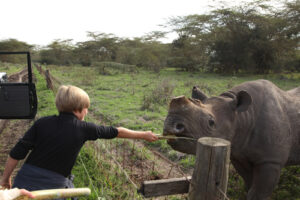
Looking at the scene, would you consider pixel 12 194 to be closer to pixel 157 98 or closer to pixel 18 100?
pixel 18 100

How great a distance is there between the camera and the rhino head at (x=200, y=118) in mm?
2395

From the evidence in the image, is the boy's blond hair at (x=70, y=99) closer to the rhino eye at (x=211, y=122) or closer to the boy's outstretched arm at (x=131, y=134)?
the boy's outstretched arm at (x=131, y=134)

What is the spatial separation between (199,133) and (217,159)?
0.68m

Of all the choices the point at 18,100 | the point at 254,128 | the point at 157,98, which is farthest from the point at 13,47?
the point at 254,128

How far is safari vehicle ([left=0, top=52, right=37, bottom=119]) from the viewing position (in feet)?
15.4

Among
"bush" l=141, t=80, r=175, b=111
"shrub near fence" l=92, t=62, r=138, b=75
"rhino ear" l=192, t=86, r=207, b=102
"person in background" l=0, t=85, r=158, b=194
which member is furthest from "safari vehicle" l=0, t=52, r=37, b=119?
"shrub near fence" l=92, t=62, r=138, b=75

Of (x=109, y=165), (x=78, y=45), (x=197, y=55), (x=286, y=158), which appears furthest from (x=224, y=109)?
(x=78, y=45)

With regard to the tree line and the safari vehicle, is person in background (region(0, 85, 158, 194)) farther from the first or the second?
the tree line

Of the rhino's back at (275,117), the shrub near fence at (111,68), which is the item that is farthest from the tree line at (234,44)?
the rhino's back at (275,117)

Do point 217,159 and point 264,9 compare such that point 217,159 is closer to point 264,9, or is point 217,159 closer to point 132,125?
point 132,125

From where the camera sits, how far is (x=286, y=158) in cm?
306

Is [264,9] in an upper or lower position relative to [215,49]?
upper

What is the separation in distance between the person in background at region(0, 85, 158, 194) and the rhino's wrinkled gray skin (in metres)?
0.79

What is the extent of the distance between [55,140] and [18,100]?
10.2 ft
